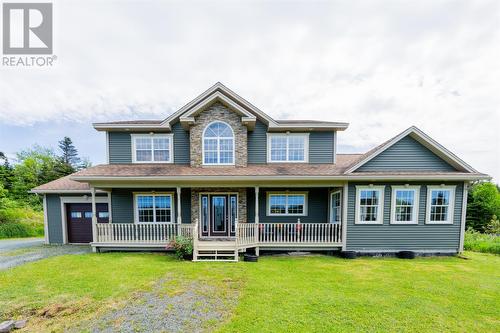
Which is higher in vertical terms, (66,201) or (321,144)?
(321,144)

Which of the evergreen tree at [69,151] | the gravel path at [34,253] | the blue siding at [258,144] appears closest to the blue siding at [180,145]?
the blue siding at [258,144]

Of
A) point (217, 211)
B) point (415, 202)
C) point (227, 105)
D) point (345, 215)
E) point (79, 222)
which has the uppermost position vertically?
point (227, 105)

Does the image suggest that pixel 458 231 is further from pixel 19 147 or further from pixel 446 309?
pixel 19 147

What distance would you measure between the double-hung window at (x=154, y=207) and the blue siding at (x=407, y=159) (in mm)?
9385

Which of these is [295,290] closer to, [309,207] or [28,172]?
[309,207]

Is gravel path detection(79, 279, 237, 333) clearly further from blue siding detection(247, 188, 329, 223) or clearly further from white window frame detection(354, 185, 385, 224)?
white window frame detection(354, 185, 385, 224)

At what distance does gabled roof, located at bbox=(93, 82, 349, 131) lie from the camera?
10.3 m

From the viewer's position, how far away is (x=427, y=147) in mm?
9305

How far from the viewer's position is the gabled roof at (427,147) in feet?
29.5

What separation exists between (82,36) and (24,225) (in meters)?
15.2

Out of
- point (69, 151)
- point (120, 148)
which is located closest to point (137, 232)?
point (120, 148)

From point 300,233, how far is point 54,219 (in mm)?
12663

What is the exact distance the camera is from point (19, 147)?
38219 millimetres

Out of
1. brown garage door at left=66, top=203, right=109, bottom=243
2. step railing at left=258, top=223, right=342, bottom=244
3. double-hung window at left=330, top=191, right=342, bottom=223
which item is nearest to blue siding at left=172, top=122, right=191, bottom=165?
step railing at left=258, top=223, right=342, bottom=244
